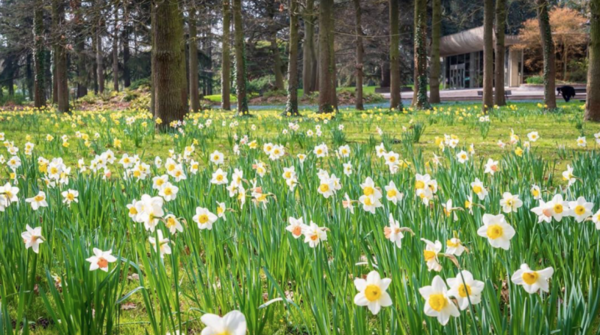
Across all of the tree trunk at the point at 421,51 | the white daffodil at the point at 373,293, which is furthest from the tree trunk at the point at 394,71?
the white daffodil at the point at 373,293

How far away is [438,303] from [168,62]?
8.92 metres

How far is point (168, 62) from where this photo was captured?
9711 millimetres

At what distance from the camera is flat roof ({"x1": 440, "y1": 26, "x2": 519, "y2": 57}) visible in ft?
137

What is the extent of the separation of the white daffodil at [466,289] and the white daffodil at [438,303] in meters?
0.05

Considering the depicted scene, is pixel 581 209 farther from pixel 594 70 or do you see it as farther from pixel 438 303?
pixel 594 70

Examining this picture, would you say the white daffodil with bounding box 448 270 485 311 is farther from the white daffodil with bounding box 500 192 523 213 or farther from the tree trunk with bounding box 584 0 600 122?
the tree trunk with bounding box 584 0 600 122

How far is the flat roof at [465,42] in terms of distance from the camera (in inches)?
1639

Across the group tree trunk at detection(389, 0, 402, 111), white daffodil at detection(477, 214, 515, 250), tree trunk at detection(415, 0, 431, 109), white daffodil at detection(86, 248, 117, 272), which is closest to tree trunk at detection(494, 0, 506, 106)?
tree trunk at detection(415, 0, 431, 109)

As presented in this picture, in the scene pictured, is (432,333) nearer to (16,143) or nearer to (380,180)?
(380,180)

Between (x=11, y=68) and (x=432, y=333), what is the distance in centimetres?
5284

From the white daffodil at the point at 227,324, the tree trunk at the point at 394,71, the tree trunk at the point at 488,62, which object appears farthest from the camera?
the tree trunk at the point at 394,71

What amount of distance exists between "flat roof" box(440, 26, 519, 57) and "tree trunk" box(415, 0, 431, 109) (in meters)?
25.7

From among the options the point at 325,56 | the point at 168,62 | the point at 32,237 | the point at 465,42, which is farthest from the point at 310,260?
the point at 465,42

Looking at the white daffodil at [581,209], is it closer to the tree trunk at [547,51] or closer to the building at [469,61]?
the tree trunk at [547,51]
